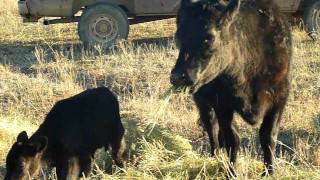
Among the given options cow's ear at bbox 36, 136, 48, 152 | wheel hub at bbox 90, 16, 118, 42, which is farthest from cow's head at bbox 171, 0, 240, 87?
wheel hub at bbox 90, 16, 118, 42

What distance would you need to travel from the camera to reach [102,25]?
14.6 meters

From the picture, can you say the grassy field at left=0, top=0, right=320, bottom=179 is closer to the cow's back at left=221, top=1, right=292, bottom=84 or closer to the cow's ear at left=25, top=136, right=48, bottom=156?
the cow's ear at left=25, top=136, right=48, bottom=156

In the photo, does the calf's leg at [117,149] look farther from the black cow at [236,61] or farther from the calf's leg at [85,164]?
the black cow at [236,61]

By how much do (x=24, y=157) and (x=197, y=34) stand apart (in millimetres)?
2191

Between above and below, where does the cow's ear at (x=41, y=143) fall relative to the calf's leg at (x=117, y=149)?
above

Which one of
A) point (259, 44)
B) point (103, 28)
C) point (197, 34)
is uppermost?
point (197, 34)

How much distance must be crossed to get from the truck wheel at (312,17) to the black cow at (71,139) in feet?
27.0

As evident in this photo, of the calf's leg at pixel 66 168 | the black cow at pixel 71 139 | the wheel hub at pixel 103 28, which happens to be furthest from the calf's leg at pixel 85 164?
the wheel hub at pixel 103 28

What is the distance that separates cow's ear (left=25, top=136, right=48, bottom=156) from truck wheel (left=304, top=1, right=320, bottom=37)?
954 cm

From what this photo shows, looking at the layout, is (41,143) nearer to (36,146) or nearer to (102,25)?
(36,146)

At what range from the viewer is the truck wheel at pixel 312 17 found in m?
14.4

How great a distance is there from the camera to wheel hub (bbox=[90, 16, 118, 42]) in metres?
14.5

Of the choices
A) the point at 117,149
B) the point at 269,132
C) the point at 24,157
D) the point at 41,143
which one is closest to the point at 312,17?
the point at 269,132

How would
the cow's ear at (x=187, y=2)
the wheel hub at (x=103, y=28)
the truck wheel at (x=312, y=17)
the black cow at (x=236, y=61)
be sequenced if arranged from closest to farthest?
the black cow at (x=236, y=61), the cow's ear at (x=187, y=2), the truck wheel at (x=312, y=17), the wheel hub at (x=103, y=28)
